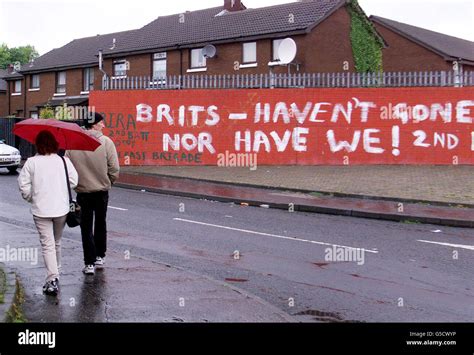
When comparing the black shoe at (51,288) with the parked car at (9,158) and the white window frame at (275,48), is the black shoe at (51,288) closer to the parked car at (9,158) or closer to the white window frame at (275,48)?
the parked car at (9,158)

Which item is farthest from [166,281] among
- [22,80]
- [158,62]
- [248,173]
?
[22,80]

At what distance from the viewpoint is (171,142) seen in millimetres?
21594

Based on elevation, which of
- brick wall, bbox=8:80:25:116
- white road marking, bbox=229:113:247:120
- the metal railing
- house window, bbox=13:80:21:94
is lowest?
Answer: white road marking, bbox=229:113:247:120

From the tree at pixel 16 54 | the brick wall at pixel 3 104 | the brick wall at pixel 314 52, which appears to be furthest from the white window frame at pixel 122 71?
the tree at pixel 16 54

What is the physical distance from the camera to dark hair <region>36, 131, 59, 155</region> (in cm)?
632

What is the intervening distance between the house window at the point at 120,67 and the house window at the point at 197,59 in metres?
5.51

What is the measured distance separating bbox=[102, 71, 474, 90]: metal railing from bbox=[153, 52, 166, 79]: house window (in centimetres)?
1314

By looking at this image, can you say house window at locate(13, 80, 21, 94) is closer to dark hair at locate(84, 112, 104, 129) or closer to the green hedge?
the green hedge

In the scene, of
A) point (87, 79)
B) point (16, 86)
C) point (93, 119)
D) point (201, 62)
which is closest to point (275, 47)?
point (201, 62)

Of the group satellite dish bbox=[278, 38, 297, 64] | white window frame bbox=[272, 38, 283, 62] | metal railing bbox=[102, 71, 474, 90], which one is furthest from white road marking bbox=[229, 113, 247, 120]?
white window frame bbox=[272, 38, 283, 62]

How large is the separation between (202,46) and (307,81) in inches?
547

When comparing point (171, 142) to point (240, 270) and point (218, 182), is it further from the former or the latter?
point (240, 270)

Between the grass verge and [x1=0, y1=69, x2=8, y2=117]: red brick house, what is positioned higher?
[x1=0, y1=69, x2=8, y2=117]: red brick house

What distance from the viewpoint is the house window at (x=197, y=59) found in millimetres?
33531
